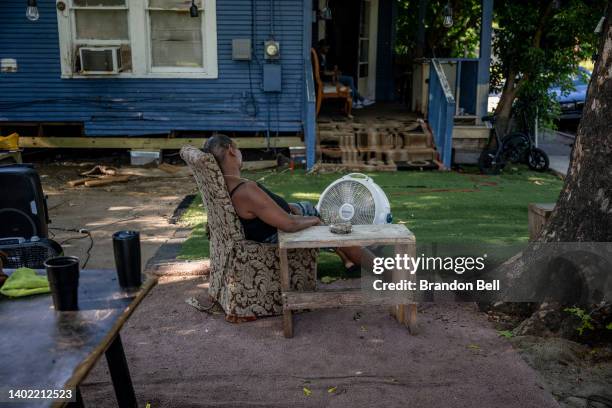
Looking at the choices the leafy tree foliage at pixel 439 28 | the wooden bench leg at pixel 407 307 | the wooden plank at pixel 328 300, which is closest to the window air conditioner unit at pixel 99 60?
the leafy tree foliage at pixel 439 28

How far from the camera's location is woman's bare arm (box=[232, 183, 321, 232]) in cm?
416

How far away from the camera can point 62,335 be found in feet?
7.54

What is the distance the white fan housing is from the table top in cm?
48

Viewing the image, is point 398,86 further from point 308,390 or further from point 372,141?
point 308,390

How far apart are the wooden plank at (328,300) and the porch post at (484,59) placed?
806cm

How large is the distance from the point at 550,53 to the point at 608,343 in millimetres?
8352

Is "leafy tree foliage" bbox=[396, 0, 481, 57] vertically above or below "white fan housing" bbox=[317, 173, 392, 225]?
above

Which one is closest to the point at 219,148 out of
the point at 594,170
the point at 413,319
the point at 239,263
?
the point at 239,263

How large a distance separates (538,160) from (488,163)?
97 centimetres

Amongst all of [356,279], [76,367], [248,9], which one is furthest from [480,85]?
[76,367]

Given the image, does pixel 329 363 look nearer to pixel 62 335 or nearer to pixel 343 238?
pixel 343 238

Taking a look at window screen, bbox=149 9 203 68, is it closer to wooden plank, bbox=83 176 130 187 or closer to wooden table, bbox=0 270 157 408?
wooden plank, bbox=83 176 130 187

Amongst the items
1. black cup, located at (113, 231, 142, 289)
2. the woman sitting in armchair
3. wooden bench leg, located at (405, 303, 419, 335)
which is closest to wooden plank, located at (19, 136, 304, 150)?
the woman sitting in armchair

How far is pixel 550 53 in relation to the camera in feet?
36.2
